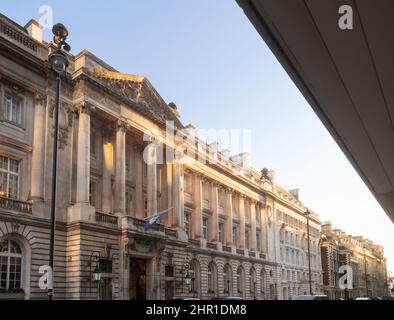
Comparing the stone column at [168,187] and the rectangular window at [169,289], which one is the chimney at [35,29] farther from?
the rectangular window at [169,289]

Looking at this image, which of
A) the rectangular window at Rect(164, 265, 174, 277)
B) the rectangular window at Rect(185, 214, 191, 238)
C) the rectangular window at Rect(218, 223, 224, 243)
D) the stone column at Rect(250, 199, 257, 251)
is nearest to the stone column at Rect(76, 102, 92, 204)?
the rectangular window at Rect(164, 265, 174, 277)

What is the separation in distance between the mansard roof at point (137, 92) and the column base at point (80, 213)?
371 inches

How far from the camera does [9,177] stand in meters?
29.3

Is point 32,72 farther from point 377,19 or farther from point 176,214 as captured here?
point 377,19

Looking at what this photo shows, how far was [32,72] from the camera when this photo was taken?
31.4 meters

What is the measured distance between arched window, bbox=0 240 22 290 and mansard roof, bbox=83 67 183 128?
13168 millimetres

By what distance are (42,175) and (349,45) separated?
27353 millimetres

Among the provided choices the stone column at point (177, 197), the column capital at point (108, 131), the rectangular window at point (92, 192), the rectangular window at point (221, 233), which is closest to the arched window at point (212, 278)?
the rectangular window at point (221, 233)

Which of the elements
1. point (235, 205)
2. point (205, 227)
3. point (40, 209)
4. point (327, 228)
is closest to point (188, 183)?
point (205, 227)

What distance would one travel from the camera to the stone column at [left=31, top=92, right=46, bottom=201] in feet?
99.0

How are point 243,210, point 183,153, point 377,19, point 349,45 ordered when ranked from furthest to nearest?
1. point 243,210
2. point 183,153
3. point 349,45
4. point 377,19

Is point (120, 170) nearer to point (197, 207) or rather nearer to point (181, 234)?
point (181, 234)

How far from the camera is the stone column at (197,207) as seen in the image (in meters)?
49.5
